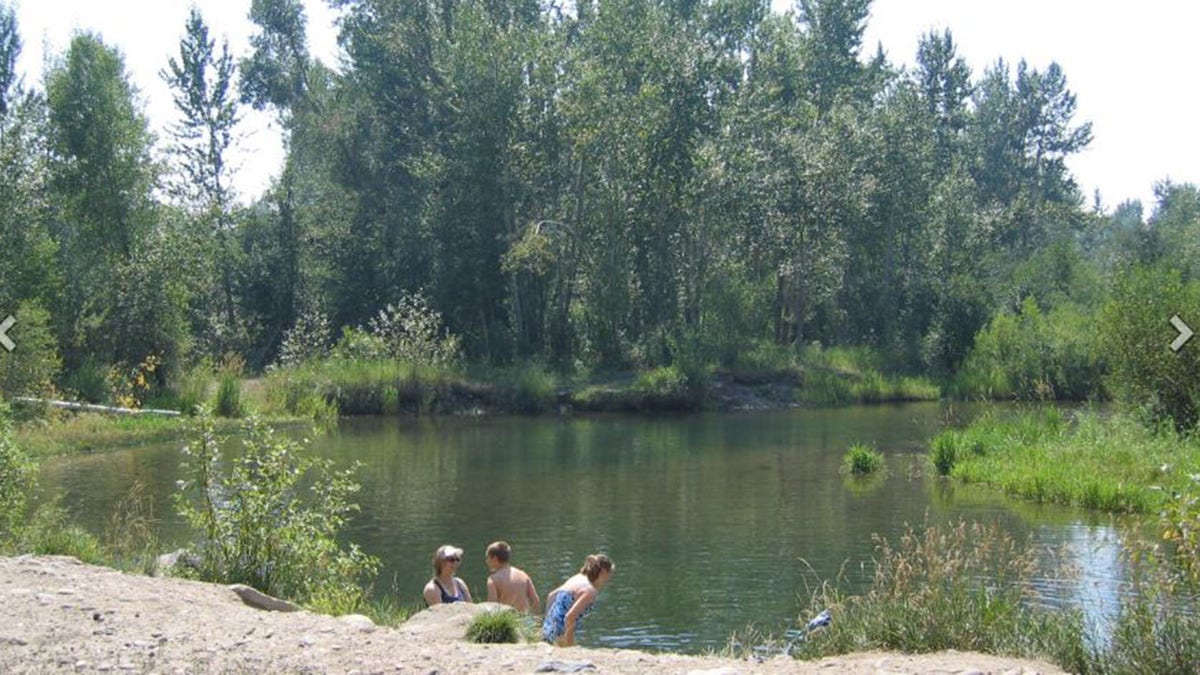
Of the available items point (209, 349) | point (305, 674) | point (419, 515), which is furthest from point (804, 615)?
point (209, 349)

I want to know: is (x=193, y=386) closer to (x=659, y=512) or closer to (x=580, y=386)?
(x=580, y=386)

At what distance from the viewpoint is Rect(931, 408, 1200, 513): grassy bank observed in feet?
68.9

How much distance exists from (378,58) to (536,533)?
139ft

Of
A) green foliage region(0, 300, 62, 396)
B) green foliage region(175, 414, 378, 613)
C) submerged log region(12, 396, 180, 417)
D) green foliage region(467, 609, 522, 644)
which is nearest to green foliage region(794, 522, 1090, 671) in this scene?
green foliage region(467, 609, 522, 644)

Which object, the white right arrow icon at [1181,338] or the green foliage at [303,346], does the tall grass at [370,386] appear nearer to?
the green foliage at [303,346]

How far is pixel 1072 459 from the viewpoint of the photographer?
931 inches

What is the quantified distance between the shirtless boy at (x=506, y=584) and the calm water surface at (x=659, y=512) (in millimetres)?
862

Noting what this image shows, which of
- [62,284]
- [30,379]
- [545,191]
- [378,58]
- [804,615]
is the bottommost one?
[804,615]

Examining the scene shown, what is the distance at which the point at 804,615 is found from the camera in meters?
13.6

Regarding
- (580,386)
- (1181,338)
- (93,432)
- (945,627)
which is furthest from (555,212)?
(945,627)

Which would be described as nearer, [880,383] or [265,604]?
[265,604]

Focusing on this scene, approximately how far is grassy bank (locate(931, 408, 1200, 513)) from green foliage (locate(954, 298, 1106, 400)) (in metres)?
20.0

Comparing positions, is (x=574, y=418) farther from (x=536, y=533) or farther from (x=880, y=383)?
(x=536, y=533)

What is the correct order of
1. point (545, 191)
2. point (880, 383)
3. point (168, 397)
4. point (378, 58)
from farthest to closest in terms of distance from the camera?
point (378, 58), point (545, 191), point (880, 383), point (168, 397)
